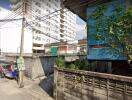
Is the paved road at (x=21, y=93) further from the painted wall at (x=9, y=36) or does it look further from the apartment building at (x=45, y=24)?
the apartment building at (x=45, y=24)

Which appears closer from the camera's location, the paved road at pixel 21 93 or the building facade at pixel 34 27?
the paved road at pixel 21 93

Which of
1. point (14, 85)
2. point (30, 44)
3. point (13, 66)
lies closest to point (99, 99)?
point (14, 85)

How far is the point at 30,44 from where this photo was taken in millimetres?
51938

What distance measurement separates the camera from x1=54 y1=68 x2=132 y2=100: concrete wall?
7332 mm

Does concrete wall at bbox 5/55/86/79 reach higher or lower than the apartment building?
lower

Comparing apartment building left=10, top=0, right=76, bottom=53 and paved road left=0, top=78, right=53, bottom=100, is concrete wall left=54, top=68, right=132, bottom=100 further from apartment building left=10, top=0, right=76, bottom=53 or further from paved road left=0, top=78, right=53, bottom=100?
apartment building left=10, top=0, right=76, bottom=53

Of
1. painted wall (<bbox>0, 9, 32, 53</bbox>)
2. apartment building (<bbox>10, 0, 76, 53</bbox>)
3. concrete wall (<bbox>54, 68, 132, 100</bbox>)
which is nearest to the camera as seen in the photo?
concrete wall (<bbox>54, 68, 132, 100</bbox>)

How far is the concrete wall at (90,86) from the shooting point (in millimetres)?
7332

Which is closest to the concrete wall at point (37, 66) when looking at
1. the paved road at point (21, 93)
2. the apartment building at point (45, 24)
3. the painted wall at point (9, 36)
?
the paved road at point (21, 93)

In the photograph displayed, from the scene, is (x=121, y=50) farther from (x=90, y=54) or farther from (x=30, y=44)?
(x=30, y=44)

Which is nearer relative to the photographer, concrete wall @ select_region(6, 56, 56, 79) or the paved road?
the paved road

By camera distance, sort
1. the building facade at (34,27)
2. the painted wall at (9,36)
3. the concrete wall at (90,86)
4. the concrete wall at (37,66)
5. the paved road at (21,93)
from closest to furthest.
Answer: the concrete wall at (90,86), the paved road at (21,93), the concrete wall at (37,66), the building facade at (34,27), the painted wall at (9,36)

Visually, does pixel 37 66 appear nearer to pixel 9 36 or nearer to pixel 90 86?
pixel 90 86

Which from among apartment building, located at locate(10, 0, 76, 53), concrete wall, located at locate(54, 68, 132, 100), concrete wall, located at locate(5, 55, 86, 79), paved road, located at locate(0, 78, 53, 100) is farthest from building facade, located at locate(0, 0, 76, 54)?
concrete wall, located at locate(54, 68, 132, 100)
